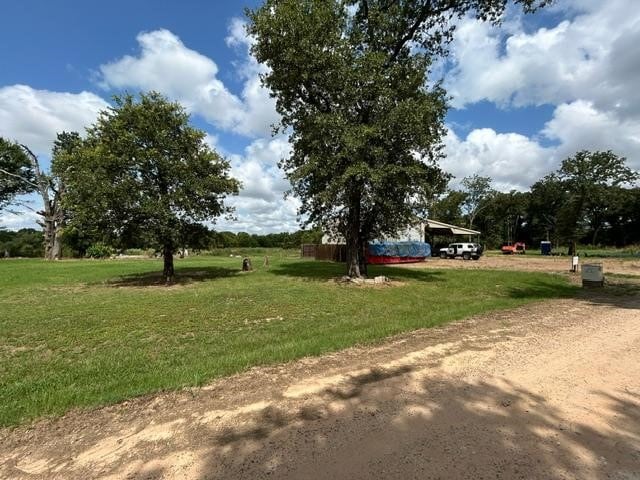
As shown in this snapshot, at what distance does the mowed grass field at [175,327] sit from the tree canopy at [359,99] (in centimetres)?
391

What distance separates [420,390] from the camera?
4.38 meters

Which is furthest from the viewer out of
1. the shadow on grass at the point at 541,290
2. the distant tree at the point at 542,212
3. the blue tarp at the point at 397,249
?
the distant tree at the point at 542,212

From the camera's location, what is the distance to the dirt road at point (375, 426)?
2922 millimetres

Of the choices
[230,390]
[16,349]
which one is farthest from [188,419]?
[16,349]

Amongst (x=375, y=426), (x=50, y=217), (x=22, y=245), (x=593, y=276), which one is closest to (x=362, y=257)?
(x=593, y=276)

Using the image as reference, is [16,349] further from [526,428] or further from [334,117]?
[334,117]

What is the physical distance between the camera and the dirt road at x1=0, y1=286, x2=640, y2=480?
2922 mm

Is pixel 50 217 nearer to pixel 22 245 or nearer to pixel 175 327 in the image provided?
pixel 22 245

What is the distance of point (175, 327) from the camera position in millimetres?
8414

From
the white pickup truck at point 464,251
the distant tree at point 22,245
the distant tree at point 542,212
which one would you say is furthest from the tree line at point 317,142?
the distant tree at point 542,212

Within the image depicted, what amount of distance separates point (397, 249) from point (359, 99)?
20.4 metres

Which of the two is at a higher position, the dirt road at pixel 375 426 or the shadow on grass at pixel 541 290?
the shadow on grass at pixel 541 290

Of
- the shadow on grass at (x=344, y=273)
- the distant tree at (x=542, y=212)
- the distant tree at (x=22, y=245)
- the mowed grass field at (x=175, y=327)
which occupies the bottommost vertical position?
the mowed grass field at (x=175, y=327)

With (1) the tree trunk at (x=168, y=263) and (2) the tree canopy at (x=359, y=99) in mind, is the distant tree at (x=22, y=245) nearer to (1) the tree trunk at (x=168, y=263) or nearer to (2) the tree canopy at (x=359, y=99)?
(1) the tree trunk at (x=168, y=263)
